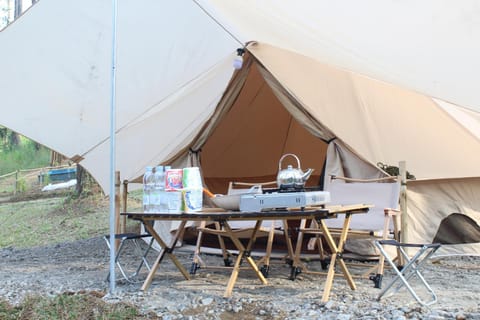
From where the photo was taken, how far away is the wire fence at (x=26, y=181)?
985cm

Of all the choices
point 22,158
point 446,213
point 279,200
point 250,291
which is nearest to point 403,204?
point 446,213

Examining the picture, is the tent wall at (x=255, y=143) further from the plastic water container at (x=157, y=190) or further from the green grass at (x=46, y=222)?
the plastic water container at (x=157, y=190)

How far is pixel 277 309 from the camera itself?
2506 millimetres

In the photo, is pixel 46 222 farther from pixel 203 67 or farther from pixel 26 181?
pixel 203 67

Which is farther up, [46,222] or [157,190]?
[157,190]

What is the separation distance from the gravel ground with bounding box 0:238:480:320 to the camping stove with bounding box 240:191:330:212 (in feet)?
1.63

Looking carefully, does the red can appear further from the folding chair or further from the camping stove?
the folding chair

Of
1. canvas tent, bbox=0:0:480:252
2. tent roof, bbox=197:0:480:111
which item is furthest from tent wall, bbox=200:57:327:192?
tent roof, bbox=197:0:480:111

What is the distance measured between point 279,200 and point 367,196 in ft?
Answer: 4.90

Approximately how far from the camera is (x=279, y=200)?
7.86 feet

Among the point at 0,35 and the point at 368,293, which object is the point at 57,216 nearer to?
the point at 0,35

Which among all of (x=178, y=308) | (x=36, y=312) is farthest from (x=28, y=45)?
(x=178, y=308)

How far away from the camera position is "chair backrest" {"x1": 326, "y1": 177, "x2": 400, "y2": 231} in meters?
3.55

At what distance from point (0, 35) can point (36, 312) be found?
108 inches
